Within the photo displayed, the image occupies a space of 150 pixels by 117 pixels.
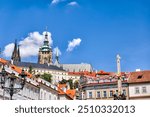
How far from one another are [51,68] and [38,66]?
6.82 meters

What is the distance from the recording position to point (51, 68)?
510 feet

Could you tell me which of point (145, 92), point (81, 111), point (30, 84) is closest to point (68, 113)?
point (81, 111)

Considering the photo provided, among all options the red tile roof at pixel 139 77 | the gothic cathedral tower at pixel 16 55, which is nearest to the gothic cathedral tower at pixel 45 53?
the gothic cathedral tower at pixel 16 55

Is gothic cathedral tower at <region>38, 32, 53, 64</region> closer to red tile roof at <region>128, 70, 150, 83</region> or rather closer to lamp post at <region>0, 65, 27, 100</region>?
red tile roof at <region>128, 70, 150, 83</region>

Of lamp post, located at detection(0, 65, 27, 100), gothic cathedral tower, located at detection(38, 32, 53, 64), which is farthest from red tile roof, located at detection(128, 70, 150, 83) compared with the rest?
gothic cathedral tower, located at detection(38, 32, 53, 64)

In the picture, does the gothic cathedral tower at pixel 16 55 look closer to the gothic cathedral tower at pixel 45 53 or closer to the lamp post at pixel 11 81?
the gothic cathedral tower at pixel 45 53

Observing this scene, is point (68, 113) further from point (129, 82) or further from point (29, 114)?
point (129, 82)

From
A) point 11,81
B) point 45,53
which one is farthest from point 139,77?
point 45,53

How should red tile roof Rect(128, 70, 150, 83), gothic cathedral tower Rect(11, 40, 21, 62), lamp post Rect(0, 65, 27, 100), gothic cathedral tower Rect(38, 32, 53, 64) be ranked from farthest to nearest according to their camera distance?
gothic cathedral tower Rect(38, 32, 53, 64), gothic cathedral tower Rect(11, 40, 21, 62), red tile roof Rect(128, 70, 150, 83), lamp post Rect(0, 65, 27, 100)

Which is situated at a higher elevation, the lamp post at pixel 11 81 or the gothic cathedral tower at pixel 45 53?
the gothic cathedral tower at pixel 45 53

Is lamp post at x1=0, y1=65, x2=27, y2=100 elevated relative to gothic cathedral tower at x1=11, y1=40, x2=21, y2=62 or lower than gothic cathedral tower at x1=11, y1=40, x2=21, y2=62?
lower

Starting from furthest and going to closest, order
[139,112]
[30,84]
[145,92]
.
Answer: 1. [145,92]
2. [30,84]
3. [139,112]

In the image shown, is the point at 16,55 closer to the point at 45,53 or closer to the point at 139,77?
the point at 45,53

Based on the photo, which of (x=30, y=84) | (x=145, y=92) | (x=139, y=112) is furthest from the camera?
(x=145, y=92)
